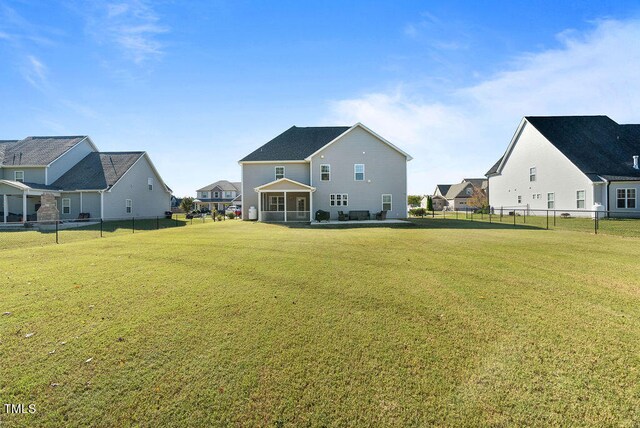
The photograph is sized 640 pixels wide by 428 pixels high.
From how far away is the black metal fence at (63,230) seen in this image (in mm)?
14188

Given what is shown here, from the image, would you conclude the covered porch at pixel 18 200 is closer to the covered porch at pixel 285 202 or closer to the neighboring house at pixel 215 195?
the covered porch at pixel 285 202

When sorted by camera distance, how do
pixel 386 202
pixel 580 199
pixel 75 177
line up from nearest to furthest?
1. pixel 580 199
2. pixel 386 202
3. pixel 75 177

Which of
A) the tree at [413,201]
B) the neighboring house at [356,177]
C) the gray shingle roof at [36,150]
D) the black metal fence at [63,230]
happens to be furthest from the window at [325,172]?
the tree at [413,201]

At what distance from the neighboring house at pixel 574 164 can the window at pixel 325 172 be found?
21.4 metres

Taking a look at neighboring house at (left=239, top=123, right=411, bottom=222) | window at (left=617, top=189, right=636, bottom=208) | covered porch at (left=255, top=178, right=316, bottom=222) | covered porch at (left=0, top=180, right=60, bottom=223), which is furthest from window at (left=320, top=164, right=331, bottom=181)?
window at (left=617, top=189, right=636, bottom=208)

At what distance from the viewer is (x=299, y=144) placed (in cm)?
2866

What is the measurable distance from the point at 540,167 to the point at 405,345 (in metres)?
33.9

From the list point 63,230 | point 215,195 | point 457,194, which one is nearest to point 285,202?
point 63,230

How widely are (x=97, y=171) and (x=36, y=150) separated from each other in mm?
6850

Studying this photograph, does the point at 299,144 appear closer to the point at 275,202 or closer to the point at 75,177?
the point at 275,202

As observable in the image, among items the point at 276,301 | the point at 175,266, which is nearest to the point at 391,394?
the point at 276,301

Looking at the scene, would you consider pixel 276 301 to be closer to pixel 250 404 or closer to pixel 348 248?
pixel 250 404

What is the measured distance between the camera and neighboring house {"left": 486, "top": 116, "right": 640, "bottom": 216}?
2458 centimetres

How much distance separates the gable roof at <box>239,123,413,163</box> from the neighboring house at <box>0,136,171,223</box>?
13.2 metres
